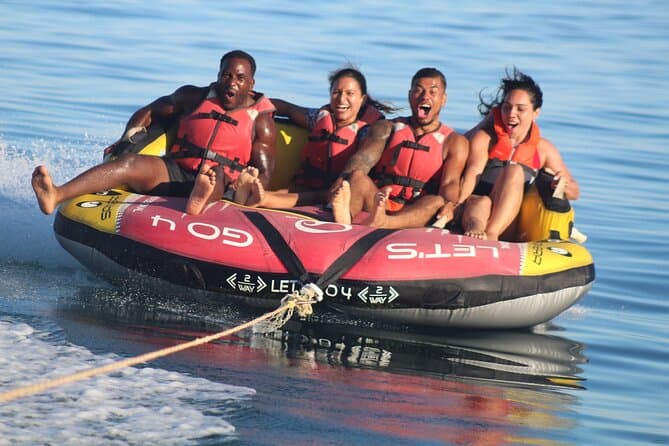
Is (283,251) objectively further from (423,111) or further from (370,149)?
(423,111)

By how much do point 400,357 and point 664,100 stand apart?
10.3m

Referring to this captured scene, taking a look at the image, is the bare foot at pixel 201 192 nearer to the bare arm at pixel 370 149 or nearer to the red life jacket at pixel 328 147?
the bare arm at pixel 370 149

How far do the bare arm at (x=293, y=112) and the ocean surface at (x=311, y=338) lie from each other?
154 centimetres

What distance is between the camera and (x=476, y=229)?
21.7 ft

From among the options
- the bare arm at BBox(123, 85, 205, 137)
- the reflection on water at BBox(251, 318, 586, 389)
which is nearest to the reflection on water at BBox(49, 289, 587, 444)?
the reflection on water at BBox(251, 318, 586, 389)

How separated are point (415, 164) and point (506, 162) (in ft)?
1.80

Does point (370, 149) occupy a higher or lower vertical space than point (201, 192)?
higher

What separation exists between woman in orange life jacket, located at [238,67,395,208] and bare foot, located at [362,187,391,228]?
0.39 metres

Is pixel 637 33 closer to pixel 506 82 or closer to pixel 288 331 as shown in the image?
pixel 506 82

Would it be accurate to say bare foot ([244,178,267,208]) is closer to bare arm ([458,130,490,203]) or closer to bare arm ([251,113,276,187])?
bare arm ([251,113,276,187])

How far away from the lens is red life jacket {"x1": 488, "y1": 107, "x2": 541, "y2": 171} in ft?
23.1

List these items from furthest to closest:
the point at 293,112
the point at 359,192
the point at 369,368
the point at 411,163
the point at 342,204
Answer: the point at 293,112 → the point at 411,163 → the point at 359,192 → the point at 342,204 → the point at 369,368

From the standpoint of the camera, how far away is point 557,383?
575 centimetres

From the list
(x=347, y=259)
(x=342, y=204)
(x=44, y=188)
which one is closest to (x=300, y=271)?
(x=347, y=259)
